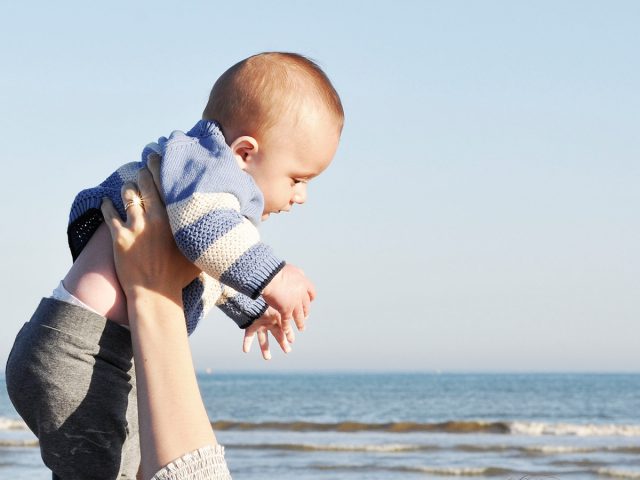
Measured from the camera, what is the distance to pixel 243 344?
2309 mm

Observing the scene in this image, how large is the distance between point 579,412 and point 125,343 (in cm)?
2177

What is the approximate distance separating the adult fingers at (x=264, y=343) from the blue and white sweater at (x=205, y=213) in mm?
276

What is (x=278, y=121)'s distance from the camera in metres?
2.02

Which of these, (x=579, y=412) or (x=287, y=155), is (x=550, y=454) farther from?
(x=579, y=412)

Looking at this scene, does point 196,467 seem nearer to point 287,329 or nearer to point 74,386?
point 74,386

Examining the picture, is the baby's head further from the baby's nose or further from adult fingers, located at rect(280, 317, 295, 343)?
adult fingers, located at rect(280, 317, 295, 343)

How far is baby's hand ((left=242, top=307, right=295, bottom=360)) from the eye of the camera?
2.22 meters

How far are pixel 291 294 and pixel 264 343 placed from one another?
1.40 feet

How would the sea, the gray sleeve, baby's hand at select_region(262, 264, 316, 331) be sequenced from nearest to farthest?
1. the gray sleeve
2. baby's hand at select_region(262, 264, 316, 331)
3. the sea

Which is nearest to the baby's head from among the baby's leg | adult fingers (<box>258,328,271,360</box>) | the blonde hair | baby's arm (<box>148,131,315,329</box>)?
the blonde hair

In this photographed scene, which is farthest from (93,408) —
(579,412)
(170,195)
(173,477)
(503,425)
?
(579,412)

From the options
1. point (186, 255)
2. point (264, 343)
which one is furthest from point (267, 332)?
point (186, 255)

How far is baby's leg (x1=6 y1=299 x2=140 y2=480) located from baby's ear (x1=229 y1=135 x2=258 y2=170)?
432 millimetres

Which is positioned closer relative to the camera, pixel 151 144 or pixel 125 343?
pixel 125 343
